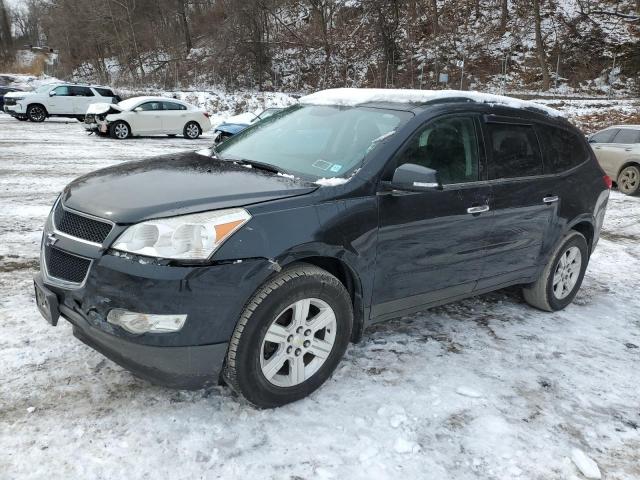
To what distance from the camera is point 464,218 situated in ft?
11.9

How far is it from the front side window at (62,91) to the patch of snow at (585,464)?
24.3 m

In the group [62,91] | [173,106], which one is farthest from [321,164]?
[62,91]

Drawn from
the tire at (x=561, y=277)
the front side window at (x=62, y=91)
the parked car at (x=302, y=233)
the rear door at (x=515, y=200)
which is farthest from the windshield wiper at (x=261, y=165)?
the front side window at (x=62, y=91)

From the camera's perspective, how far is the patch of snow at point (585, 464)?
260cm

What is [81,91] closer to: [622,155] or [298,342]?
[622,155]

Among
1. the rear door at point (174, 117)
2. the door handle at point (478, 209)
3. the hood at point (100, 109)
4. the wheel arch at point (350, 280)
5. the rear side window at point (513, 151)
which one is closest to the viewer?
the wheel arch at point (350, 280)

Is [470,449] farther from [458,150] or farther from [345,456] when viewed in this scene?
[458,150]

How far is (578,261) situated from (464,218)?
1.87m

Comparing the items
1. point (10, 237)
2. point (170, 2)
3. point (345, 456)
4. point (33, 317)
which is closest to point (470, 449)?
point (345, 456)

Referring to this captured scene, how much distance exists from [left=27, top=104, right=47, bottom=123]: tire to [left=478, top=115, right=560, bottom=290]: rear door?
75.5 ft

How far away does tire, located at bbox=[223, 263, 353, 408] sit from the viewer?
2693 millimetres

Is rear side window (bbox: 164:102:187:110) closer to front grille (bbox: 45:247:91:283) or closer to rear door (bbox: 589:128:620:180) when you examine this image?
rear door (bbox: 589:128:620:180)

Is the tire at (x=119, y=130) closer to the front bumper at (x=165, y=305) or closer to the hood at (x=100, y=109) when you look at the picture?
the hood at (x=100, y=109)

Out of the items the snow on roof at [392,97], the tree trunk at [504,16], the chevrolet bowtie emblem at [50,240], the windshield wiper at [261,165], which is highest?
the tree trunk at [504,16]
